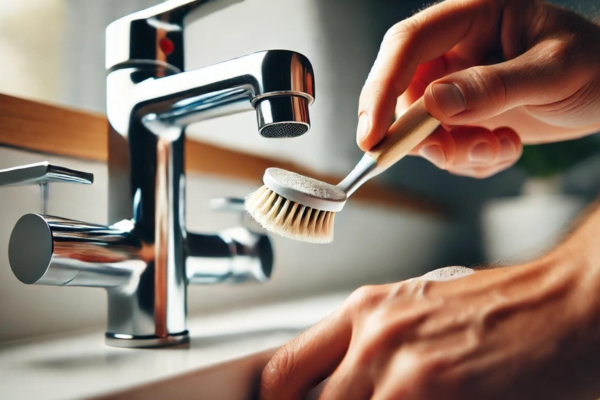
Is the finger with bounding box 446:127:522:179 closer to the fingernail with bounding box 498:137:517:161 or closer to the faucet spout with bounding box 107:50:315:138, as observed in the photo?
the fingernail with bounding box 498:137:517:161

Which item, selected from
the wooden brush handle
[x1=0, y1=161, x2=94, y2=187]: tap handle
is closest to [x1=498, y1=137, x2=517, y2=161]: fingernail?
the wooden brush handle

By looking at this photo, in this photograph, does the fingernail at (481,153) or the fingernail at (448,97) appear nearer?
the fingernail at (448,97)

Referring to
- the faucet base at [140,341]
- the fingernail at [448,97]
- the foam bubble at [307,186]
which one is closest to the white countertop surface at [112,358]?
the faucet base at [140,341]

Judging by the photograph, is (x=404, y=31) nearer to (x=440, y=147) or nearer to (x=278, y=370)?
(x=440, y=147)

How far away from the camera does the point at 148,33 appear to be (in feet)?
1.19

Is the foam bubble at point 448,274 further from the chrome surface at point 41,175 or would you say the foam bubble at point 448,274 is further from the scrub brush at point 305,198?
the chrome surface at point 41,175

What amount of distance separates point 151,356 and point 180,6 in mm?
234

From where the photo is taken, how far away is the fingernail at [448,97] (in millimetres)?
375

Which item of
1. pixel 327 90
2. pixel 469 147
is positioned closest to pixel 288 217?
pixel 469 147

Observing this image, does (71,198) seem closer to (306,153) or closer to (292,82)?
(292,82)

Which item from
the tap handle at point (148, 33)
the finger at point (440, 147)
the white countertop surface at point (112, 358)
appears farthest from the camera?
the finger at point (440, 147)

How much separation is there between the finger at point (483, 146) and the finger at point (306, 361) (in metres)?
0.31

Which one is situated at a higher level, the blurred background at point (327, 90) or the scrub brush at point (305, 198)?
the blurred background at point (327, 90)

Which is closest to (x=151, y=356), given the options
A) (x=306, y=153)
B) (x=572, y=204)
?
(x=306, y=153)
